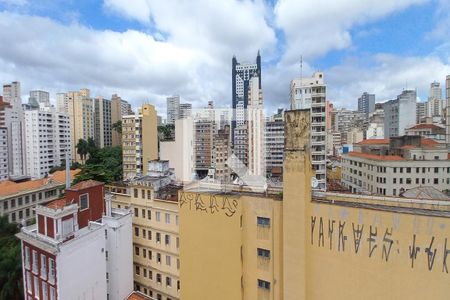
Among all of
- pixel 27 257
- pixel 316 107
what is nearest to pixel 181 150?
pixel 316 107

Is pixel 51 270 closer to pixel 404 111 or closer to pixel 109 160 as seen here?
pixel 109 160

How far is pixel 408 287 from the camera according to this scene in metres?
7.44

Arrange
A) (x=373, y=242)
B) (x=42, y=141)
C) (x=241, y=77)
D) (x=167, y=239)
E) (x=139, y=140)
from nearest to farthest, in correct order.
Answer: (x=373, y=242) < (x=167, y=239) < (x=139, y=140) < (x=42, y=141) < (x=241, y=77)

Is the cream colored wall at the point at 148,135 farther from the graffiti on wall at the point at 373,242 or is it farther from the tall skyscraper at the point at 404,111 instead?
the tall skyscraper at the point at 404,111

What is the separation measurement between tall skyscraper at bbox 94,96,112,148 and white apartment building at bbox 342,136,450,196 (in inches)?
2505

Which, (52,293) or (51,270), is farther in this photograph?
(52,293)

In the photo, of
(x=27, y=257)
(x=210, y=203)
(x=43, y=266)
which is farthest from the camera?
(x=27, y=257)

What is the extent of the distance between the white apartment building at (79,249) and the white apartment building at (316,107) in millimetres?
22175

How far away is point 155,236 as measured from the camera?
640 inches

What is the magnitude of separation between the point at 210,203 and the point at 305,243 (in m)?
4.22

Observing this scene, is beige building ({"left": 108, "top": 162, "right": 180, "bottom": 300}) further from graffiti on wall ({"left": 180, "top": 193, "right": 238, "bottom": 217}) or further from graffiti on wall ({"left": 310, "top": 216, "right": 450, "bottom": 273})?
graffiti on wall ({"left": 310, "top": 216, "right": 450, "bottom": 273})

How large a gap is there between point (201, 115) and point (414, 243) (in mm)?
47135

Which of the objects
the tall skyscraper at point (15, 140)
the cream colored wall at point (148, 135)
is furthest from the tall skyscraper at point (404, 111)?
Result: the tall skyscraper at point (15, 140)

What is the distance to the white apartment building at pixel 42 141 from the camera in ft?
162
